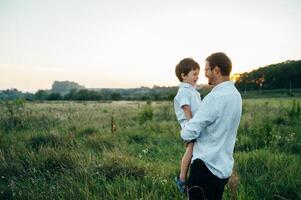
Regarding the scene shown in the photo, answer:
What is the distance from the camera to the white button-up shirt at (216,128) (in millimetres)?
2182

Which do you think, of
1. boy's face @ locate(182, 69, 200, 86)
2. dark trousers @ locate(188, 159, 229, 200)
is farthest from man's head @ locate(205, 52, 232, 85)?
dark trousers @ locate(188, 159, 229, 200)

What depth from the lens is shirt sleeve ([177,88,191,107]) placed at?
2766 mm

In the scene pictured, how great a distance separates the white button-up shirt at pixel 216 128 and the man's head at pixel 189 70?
65 centimetres

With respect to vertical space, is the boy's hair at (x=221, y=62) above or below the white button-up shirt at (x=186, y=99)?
above

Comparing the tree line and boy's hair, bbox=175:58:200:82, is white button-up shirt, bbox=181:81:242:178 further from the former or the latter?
the tree line

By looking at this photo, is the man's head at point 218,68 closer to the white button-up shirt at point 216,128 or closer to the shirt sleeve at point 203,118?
the white button-up shirt at point 216,128

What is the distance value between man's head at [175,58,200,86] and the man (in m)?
0.57

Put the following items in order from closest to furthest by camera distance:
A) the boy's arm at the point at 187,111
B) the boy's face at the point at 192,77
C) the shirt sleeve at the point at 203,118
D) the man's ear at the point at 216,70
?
1. the shirt sleeve at the point at 203,118
2. the man's ear at the point at 216,70
3. the boy's arm at the point at 187,111
4. the boy's face at the point at 192,77

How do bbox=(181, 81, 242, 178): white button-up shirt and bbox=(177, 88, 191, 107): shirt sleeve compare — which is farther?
bbox=(177, 88, 191, 107): shirt sleeve

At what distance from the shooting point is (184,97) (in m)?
2.79

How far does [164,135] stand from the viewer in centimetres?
805

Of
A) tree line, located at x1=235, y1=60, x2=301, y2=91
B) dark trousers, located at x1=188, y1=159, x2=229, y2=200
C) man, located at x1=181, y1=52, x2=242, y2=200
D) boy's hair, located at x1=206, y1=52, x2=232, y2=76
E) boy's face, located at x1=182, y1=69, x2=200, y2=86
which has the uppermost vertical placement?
tree line, located at x1=235, y1=60, x2=301, y2=91

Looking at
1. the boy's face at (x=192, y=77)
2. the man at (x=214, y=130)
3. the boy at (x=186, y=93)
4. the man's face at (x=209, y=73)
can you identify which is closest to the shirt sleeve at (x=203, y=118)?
the man at (x=214, y=130)

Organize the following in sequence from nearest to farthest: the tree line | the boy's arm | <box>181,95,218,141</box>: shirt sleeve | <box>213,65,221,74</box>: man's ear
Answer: <box>181,95,218,141</box>: shirt sleeve, <box>213,65,221,74</box>: man's ear, the boy's arm, the tree line
